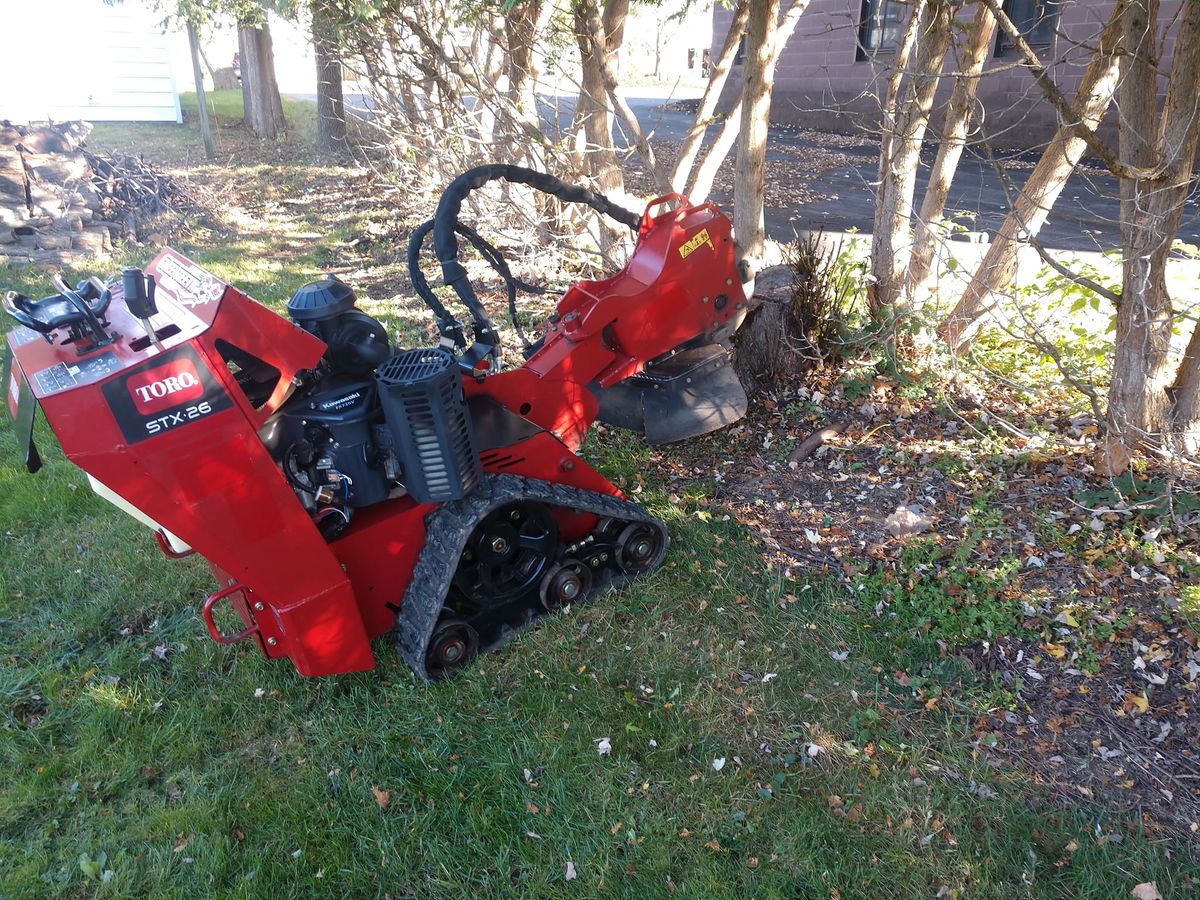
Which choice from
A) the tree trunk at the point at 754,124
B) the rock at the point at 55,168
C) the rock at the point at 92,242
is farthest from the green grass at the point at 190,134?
the tree trunk at the point at 754,124

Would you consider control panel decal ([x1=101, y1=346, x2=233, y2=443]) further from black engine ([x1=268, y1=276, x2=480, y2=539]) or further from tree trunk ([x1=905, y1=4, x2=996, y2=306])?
tree trunk ([x1=905, y1=4, x2=996, y2=306])

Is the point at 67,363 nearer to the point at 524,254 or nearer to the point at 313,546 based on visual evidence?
the point at 313,546

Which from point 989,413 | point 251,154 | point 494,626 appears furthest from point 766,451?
point 251,154

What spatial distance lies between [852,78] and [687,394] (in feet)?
50.1

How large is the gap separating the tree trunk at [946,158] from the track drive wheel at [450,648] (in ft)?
10.2

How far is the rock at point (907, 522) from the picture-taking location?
415cm

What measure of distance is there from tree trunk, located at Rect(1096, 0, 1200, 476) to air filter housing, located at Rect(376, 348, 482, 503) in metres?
2.72

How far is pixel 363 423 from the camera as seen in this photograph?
10.6 feet

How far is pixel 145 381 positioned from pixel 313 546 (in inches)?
31.7

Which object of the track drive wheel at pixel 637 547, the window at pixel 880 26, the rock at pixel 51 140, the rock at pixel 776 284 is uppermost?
the window at pixel 880 26

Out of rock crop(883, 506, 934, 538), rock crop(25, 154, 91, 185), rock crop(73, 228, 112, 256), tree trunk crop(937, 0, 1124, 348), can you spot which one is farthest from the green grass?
rock crop(883, 506, 934, 538)

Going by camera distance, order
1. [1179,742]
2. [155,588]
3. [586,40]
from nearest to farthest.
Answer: [1179,742], [155,588], [586,40]

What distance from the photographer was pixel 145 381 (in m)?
2.71

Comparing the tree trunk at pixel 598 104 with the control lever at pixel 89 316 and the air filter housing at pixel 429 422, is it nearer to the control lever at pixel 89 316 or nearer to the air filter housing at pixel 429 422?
the air filter housing at pixel 429 422
